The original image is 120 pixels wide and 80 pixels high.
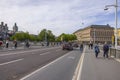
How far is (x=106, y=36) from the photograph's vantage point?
175 meters

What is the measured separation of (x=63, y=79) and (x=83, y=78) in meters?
1.06

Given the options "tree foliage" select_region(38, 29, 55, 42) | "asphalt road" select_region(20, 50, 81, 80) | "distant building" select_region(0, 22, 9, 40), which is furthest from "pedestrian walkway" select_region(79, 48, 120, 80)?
"tree foliage" select_region(38, 29, 55, 42)

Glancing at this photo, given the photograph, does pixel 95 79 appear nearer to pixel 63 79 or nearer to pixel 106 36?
pixel 63 79

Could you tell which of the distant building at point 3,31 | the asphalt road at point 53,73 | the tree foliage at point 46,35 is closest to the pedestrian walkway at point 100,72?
the asphalt road at point 53,73

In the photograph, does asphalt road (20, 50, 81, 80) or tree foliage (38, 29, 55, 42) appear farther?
tree foliage (38, 29, 55, 42)

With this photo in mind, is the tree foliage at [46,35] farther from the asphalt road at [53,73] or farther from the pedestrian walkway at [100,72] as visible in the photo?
the asphalt road at [53,73]

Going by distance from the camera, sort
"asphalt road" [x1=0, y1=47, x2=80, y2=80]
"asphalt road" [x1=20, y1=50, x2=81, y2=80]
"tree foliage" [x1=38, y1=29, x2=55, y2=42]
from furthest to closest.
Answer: "tree foliage" [x1=38, y1=29, x2=55, y2=42], "asphalt road" [x1=0, y1=47, x2=80, y2=80], "asphalt road" [x1=20, y1=50, x2=81, y2=80]

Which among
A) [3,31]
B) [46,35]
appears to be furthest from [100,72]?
[46,35]

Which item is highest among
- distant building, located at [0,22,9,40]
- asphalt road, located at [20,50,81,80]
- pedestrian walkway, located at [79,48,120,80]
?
distant building, located at [0,22,9,40]

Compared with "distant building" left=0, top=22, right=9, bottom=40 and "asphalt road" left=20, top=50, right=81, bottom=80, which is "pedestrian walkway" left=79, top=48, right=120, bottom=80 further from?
"distant building" left=0, top=22, right=9, bottom=40

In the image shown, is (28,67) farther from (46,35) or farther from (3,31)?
(46,35)

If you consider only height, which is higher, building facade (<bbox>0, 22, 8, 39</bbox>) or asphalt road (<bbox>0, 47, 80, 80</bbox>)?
building facade (<bbox>0, 22, 8, 39</bbox>)

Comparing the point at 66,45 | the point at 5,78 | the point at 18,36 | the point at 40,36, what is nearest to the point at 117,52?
the point at 5,78

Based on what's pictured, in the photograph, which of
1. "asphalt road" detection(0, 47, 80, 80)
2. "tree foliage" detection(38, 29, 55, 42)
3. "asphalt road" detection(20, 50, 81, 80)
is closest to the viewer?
"asphalt road" detection(20, 50, 81, 80)
